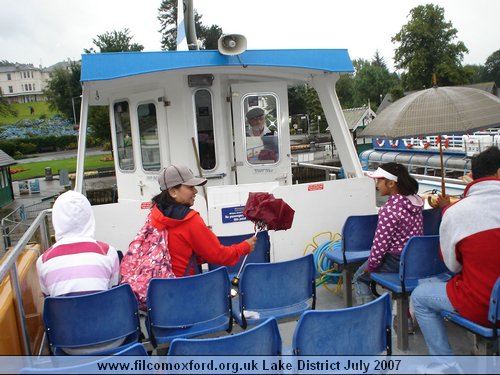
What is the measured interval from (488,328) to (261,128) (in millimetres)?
5007

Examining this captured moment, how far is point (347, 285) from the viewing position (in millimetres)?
4285

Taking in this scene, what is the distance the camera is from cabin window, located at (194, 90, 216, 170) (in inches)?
267

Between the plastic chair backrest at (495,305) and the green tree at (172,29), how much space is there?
54153 millimetres

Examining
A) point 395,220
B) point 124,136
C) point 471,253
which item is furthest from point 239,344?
point 124,136

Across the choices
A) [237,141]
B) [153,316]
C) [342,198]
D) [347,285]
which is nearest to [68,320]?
[153,316]

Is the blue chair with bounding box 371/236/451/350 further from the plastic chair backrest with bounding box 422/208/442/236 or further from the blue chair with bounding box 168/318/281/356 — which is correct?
the blue chair with bounding box 168/318/281/356

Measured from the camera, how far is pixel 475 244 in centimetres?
271

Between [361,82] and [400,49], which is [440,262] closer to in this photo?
[400,49]

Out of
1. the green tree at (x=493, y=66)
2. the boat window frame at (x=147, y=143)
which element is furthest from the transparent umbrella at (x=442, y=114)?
the green tree at (x=493, y=66)

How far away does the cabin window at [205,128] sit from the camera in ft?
22.2

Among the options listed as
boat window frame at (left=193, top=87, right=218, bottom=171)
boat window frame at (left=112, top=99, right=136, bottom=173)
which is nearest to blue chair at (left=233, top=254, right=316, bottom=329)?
boat window frame at (left=193, top=87, right=218, bottom=171)

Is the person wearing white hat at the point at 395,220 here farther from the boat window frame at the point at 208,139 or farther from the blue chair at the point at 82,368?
the boat window frame at the point at 208,139

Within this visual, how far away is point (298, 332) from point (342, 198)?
3.68 m

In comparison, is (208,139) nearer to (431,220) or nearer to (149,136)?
(149,136)
